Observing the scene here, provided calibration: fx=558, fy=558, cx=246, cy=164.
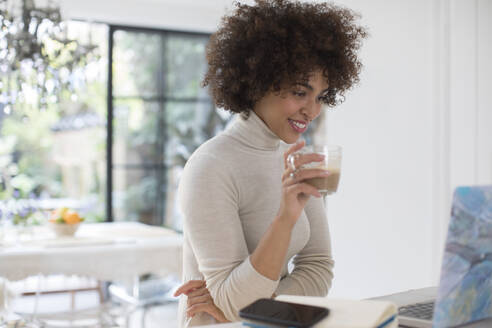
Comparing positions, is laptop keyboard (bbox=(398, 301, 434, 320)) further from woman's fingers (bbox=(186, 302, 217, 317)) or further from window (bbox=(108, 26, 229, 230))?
window (bbox=(108, 26, 229, 230))

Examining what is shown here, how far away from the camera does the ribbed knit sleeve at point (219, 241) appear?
124 centimetres

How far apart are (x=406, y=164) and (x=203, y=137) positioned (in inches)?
118

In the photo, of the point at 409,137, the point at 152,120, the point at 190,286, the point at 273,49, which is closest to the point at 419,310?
the point at 190,286

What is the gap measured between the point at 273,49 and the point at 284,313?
0.77 m

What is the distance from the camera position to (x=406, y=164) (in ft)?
10.4

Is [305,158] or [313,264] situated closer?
[305,158]

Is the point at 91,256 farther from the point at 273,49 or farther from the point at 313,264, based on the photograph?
the point at 273,49

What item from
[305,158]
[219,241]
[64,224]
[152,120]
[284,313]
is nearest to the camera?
[284,313]

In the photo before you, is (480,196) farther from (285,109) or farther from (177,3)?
(177,3)

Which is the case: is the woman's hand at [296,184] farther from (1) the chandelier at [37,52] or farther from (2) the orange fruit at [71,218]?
(1) the chandelier at [37,52]

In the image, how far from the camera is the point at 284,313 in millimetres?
836

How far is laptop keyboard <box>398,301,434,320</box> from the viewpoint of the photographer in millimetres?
1106

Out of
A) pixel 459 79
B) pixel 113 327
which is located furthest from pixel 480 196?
pixel 113 327

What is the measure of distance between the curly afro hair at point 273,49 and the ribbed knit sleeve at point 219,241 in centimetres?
26
